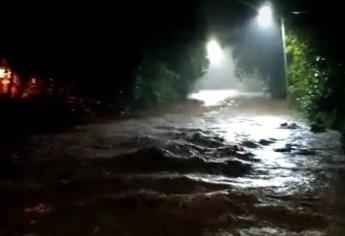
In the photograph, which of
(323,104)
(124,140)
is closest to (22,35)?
(124,140)

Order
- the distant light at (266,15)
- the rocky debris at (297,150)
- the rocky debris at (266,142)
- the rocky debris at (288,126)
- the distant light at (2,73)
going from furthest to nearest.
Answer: the distant light at (266,15)
the distant light at (2,73)
the rocky debris at (288,126)
the rocky debris at (266,142)
the rocky debris at (297,150)

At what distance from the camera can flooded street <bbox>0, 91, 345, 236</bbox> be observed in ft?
19.2

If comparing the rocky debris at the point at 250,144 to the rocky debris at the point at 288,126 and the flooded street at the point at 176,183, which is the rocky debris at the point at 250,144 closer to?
the flooded street at the point at 176,183

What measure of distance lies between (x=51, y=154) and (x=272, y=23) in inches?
571

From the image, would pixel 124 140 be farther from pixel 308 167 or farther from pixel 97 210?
pixel 97 210

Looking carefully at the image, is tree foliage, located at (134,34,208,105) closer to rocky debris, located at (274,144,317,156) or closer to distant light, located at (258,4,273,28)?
distant light, located at (258,4,273,28)

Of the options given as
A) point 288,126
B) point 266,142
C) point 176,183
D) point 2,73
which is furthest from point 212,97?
point 176,183

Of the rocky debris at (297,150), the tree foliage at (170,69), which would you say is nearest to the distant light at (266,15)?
the tree foliage at (170,69)

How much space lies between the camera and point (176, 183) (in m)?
7.55

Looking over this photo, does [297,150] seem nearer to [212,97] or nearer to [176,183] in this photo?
[176,183]

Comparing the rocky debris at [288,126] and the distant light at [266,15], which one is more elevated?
the distant light at [266,15]

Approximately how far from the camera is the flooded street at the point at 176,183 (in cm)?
584

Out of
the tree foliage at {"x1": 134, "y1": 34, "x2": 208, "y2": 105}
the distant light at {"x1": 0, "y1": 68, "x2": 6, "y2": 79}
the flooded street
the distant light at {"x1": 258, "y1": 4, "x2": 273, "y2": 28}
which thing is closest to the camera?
the flooded street

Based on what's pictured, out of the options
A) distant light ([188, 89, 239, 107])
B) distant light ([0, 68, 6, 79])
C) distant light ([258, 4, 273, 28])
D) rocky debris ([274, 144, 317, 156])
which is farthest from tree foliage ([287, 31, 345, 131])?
distant light ([188, 89, 239, 107])
